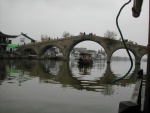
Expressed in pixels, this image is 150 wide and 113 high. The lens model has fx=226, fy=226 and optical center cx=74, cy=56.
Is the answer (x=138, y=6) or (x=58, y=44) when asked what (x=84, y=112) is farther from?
(x=58, y=44)

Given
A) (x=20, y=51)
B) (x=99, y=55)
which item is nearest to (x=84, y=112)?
(x=20, y=51)

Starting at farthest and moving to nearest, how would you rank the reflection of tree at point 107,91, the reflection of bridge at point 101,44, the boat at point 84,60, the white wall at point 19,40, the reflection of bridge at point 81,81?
1. the white wall at point 19,40
2. the reflection of bridge at point 101,44
3. the boat at point 84,60
4. the reflection of bridge at point 81,81
5. the reflection of tree at point 107,91

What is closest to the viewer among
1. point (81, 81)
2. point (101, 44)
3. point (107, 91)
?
point (107, 91)

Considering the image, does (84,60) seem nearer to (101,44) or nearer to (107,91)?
(101,44)

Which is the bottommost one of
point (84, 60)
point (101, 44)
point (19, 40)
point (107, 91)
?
point (107, 91)

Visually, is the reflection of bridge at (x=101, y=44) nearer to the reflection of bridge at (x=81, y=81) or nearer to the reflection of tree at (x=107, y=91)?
the reflection of bridge at (x=81, y=81)

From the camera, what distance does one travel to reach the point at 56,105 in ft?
22.2

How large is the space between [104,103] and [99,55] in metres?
137

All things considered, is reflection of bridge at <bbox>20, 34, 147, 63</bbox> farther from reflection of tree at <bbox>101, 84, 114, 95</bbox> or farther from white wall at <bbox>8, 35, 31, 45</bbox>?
reflection of tree at <bbox>101, 84, 114, 95</bbox>

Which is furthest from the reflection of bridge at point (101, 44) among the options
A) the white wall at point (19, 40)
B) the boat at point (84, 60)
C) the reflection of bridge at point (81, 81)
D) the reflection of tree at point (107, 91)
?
the reflection of tree at point (107, 91)

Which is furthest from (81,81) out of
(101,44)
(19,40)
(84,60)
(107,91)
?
(19,40)

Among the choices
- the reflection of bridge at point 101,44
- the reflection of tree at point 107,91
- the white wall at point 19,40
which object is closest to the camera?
the reflection of tree at point 107,91

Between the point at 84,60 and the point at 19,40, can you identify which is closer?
the point at 84,60

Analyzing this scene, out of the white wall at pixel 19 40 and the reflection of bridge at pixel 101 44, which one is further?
the white wall at pixel 19 40
